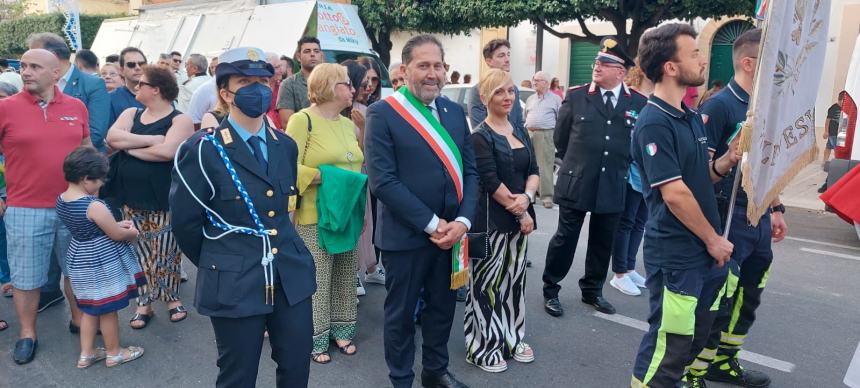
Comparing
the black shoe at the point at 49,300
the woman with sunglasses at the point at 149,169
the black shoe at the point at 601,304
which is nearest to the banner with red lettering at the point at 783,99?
the black shoe at the point at 601,304

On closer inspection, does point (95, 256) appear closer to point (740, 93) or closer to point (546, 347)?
point (546, 347)

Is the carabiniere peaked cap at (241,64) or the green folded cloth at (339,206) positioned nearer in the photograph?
the carabiniere peaked cap at (241,64)

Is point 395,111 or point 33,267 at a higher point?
point 395,111

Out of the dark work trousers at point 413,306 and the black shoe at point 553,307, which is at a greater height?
the dark work trousers at point 413,306

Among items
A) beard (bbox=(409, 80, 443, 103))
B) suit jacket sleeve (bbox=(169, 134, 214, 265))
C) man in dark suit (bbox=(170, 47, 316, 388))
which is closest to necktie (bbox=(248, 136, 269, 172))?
man in dark suit (bbox=(170, 47, 316, 388))

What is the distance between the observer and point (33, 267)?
382 cm

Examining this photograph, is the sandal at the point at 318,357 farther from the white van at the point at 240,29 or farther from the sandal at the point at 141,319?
the white van at the point at 240,29

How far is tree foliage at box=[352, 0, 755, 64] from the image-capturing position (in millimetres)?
11078

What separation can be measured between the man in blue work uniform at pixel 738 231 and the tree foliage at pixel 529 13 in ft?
28.0

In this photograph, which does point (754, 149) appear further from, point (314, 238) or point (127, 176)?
point (127, 176)

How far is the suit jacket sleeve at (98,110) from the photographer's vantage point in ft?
15.1

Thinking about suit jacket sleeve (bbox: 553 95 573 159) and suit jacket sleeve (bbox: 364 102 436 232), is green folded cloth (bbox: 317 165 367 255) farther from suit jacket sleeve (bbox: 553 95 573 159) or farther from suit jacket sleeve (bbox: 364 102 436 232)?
suit jacket sleeve (bbox: 553 95 573 159)

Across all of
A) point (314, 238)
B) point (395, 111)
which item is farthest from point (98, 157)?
point (395, 111)

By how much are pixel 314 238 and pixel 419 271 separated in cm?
90
